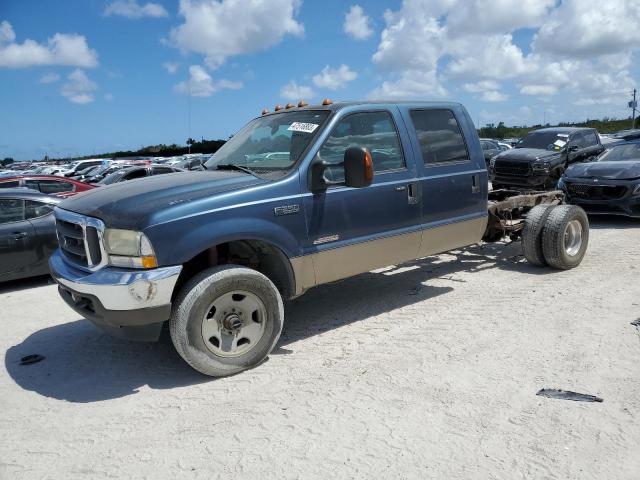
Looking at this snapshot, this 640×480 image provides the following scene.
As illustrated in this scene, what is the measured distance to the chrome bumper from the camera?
3.60m

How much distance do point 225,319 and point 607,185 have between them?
842 centimetres

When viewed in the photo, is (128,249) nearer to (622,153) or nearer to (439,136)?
(439,136)

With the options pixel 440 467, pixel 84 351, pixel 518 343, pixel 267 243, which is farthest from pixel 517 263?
pixel 84 351

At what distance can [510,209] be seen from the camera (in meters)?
6.91

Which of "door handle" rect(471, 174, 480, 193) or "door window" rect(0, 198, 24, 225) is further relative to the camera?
"door window" rect(0, 198, 24, 225)

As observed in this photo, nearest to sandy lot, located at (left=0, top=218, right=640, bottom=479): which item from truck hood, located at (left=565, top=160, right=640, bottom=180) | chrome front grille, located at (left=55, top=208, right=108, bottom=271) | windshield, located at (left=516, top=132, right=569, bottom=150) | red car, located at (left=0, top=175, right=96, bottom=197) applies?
Answer: chrome front grille, located at (left=55, top=208, right=108, bottom=271)

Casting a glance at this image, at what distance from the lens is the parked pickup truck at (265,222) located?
12.2 feet

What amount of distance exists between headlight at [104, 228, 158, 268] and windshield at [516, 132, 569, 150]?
1330 cm

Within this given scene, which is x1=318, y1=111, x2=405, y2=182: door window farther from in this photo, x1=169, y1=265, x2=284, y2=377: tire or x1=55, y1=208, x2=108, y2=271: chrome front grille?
x1=55, y1=208, x2=108, y2=271: chrome front grille

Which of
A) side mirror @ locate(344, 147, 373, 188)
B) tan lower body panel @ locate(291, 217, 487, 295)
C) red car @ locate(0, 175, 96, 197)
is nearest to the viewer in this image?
side mirror @ locate(344, 147, 373, 188)

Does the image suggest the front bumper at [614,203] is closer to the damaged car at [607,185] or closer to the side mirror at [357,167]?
the damaged car at [607,185]

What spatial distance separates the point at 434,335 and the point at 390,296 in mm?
1294

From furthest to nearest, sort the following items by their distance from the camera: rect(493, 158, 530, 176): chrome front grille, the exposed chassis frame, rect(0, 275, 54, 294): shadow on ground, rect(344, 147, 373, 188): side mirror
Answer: rect(493, 158, 530, 176): chrome front grille → rect(0, 275, 54, 294): shadow on ground → the exposed chassis frame → rect(344, 147, 373, 188): side mirror

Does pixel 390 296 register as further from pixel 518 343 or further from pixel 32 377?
pixel 32 377
